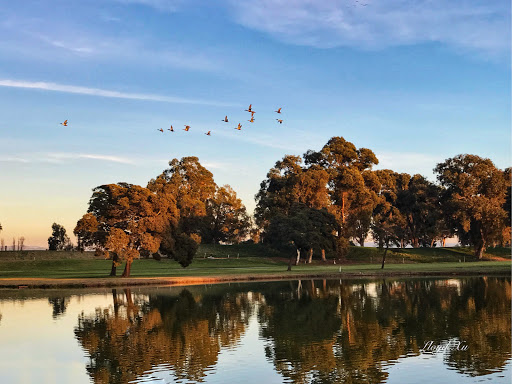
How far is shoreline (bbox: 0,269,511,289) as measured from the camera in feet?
182

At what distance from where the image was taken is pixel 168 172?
114688 millimetres

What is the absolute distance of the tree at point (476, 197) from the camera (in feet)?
333

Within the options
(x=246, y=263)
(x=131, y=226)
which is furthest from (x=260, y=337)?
(x=246, y=263)

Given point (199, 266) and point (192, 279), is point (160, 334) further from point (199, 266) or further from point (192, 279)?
point (199, 266)

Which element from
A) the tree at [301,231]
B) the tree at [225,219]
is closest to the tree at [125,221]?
the tree at [301,231]

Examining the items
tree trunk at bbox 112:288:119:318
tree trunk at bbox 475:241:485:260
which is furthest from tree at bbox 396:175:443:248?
tree trunk at bbox 112:288:119:318

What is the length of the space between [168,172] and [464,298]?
3171 inches

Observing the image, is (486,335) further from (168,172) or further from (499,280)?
(168,172)

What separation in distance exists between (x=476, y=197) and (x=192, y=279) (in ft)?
211

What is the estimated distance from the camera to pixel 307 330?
28516 mm

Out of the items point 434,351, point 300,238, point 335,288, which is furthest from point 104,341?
point 300,238

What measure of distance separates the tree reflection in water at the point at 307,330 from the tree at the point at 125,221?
13453 mm

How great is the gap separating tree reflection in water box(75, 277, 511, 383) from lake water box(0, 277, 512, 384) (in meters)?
0.05

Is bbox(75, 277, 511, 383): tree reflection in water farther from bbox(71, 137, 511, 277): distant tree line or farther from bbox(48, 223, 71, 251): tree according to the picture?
bbox(48, 223, 71, 251): tree
